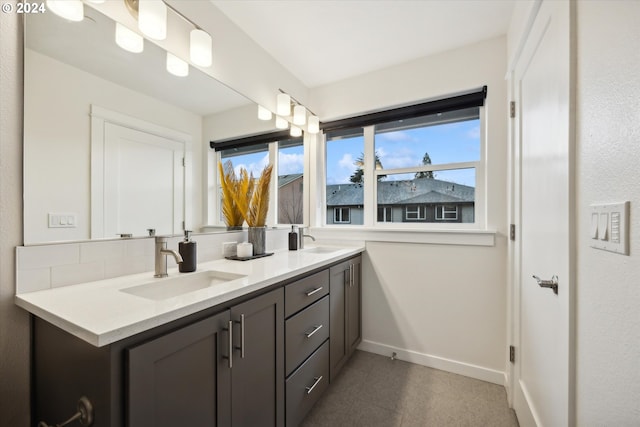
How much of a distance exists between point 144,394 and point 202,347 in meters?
0.19

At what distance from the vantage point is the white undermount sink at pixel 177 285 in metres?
1.10

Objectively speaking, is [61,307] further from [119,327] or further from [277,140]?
[277,140]

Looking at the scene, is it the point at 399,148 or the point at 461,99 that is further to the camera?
the point at 399,148

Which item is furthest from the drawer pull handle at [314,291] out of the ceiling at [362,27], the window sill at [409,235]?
the ceiling at [362,27]

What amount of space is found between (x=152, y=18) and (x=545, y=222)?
195 centimetres

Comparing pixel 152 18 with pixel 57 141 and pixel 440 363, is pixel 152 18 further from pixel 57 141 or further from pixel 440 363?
pixel 440 363

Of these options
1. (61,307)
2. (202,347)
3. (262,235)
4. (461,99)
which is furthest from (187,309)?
(461,99)

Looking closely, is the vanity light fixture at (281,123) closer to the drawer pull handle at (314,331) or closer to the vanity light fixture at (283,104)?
the vanity light fixture at (283,104)

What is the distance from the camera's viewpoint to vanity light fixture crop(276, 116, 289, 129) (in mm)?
2262

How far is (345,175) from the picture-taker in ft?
8.44

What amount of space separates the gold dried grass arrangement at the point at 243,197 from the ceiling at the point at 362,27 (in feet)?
3.22

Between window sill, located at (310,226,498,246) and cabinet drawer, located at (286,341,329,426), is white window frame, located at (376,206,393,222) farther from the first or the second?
cabinet drawer, located at (286,341,329,426)

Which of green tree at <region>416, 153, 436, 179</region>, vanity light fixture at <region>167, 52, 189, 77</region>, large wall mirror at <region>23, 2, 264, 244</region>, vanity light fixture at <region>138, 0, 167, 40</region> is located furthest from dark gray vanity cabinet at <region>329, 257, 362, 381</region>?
vanity light fixture at <region>138, 0, 167, 40</region>

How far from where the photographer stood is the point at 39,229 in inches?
38.6
